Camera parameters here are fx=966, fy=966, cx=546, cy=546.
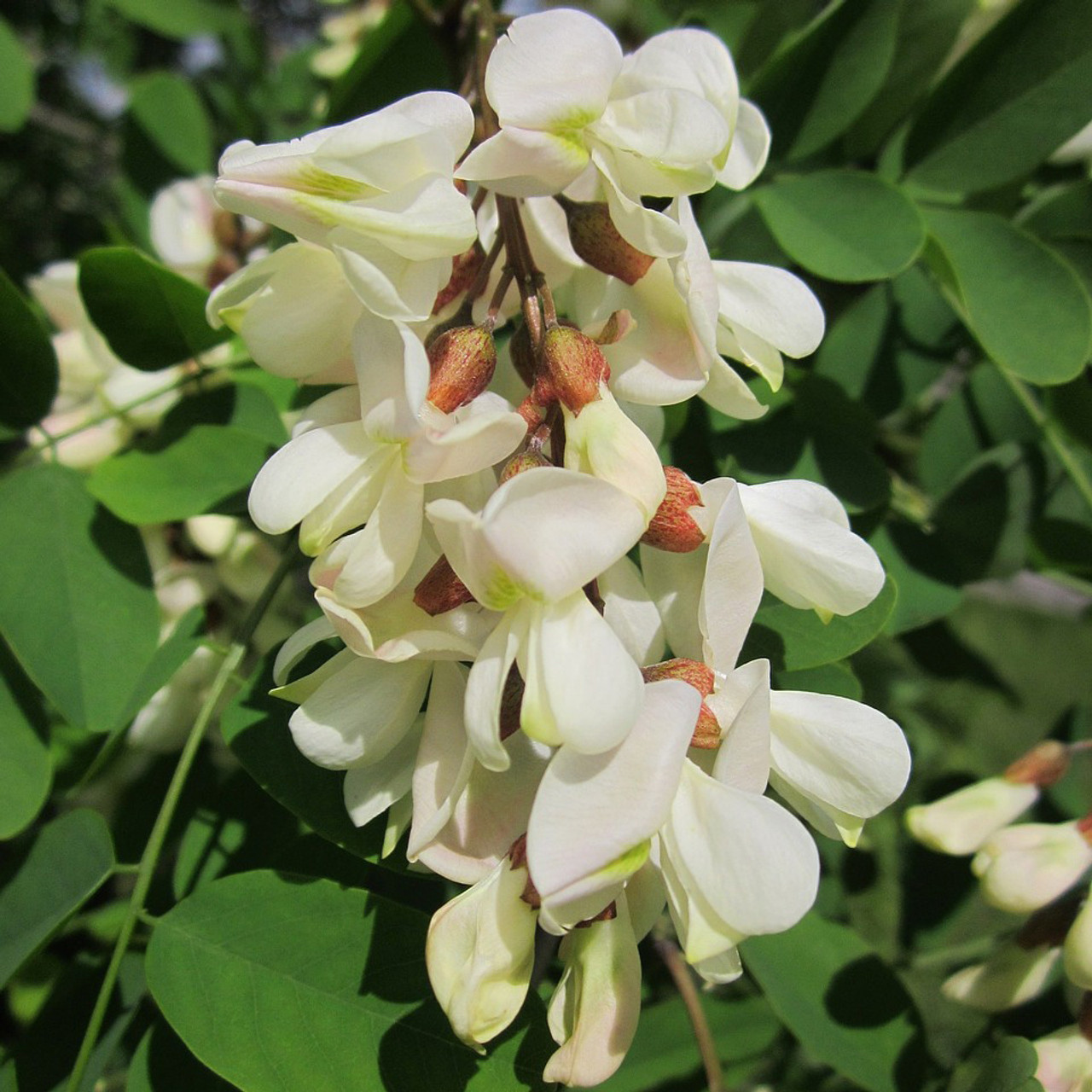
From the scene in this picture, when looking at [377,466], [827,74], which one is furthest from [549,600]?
[827,74]

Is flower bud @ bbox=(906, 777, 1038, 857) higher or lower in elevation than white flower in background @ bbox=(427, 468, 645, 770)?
lower

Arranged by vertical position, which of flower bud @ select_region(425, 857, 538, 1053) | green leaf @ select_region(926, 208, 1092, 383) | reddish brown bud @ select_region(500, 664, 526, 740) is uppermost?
reddish brown bud @ select_region(500, 664, 526, 740)

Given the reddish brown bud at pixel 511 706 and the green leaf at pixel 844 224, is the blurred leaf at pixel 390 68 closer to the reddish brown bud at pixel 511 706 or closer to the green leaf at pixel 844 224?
the green leaf at pixel 844 224

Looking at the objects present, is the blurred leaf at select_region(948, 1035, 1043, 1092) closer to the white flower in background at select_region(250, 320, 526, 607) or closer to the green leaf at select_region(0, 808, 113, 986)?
the white flower in background at select_region(250, 320, 526, 607)

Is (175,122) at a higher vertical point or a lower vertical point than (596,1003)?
higher

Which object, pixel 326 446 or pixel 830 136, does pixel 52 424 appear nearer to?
pixel 326 446

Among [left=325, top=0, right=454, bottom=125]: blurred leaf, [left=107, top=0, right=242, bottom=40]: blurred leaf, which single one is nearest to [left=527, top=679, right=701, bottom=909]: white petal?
[left=325, top=0, right=454, bottom=125]: blurred leaf

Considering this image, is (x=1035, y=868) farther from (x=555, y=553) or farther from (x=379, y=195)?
(x=379, y=195)
